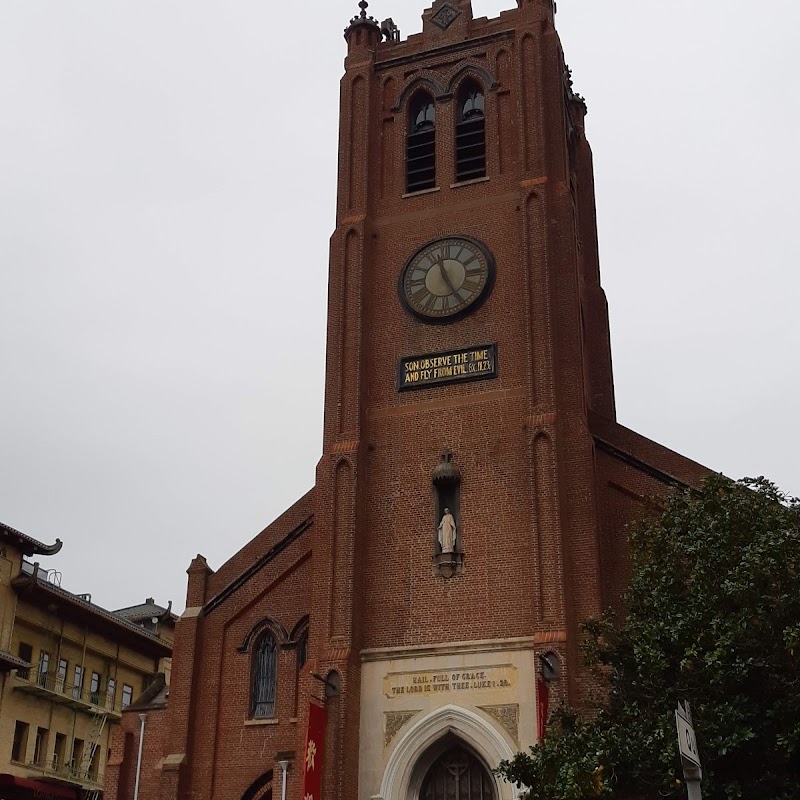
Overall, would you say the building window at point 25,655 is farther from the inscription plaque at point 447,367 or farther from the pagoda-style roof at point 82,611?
the inscription plaque at point 447,367

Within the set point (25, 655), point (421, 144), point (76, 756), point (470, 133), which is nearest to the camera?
point (470, 133)

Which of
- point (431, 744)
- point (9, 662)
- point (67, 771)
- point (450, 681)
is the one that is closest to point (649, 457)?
point (450, 681)

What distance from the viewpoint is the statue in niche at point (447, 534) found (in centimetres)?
2616

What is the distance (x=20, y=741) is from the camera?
40.9m

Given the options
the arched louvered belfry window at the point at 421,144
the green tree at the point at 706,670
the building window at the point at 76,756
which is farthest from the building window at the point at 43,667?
the green tree at the point at 706,670

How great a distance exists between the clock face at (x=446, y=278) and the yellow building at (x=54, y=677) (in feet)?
56.4

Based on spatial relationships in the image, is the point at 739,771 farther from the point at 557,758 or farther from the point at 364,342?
the point at 364,342

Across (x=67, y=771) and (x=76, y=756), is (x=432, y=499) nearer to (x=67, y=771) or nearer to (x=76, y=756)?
(x=67, y=771)

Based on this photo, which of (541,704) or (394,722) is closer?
(541,704)

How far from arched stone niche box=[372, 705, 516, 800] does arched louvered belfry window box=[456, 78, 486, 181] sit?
13895 mm

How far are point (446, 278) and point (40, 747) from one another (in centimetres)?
2413

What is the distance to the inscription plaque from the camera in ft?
91.9

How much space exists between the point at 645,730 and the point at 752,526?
12.9 feet

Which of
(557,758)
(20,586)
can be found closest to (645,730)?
(557,758)
